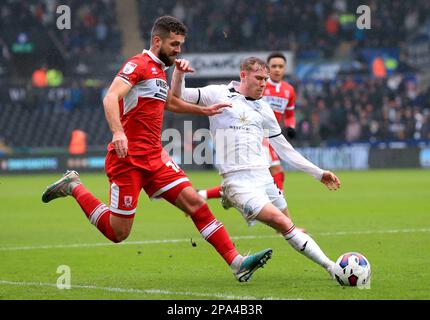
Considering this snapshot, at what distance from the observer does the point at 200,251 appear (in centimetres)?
1083

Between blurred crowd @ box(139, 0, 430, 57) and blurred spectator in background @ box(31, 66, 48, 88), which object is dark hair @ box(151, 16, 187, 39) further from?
blurred crowd @ box(139, 0, 430, 57)

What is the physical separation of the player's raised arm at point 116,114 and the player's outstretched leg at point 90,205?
1152mm

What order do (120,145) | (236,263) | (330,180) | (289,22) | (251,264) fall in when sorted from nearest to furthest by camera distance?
(120,145)
(251,264)
(236,263)
(330,180)
(289,22)

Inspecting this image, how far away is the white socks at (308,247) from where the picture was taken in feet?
26.6

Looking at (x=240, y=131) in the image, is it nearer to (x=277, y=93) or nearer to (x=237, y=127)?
(x=237, y=127)

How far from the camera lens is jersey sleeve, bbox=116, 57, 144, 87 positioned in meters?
7.91

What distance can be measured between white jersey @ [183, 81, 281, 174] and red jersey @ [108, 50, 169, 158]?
65 cm

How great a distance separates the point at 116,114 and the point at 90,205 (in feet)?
4.59

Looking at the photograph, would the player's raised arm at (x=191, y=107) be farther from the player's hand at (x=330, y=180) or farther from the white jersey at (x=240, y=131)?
the player's hand at (x=330, y=180)

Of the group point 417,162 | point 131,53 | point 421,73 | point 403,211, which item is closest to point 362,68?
point 421,73

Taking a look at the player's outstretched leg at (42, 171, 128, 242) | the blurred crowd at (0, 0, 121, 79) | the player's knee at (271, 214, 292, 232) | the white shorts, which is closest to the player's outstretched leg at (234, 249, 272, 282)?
the player's knee at (271, 214, 292, 232)

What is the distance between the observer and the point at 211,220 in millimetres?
8297

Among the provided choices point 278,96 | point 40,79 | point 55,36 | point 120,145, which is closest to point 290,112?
point 278,96

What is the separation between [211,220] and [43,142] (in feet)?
79.3
